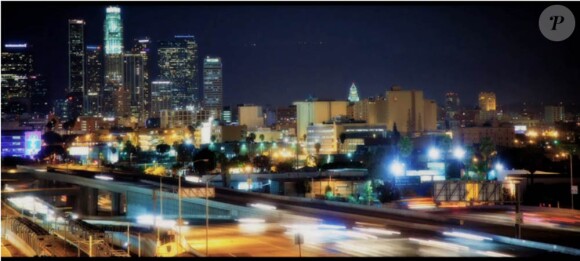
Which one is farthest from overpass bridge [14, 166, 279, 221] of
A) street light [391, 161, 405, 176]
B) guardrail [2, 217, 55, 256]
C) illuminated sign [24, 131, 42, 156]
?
illuminated sign [24, 131, 42, 156]

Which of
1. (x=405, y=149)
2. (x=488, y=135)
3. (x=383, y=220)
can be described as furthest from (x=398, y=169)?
(x=488, y=135)

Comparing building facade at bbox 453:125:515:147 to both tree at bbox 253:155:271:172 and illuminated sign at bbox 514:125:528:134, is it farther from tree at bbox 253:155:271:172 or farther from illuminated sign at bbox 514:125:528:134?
tree at bbox 253:155:271:172

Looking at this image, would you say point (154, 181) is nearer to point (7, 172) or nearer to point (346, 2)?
point (7, 172)

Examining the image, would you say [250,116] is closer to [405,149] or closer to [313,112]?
[313,112]

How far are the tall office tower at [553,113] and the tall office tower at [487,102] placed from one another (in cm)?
4177

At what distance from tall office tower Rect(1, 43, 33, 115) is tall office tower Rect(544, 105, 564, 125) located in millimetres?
79069

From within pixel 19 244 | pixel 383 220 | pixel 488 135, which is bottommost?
pixel 19 244

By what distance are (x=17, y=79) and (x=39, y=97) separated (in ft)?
39.5

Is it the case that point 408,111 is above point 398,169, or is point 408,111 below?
above

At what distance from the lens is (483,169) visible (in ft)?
169

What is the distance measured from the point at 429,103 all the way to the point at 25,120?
233 feet

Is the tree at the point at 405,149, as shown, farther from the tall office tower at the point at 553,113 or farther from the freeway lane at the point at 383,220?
the freeway lane at the point at 383,220

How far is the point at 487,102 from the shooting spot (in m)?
148

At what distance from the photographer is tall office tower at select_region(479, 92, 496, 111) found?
14675 cm
